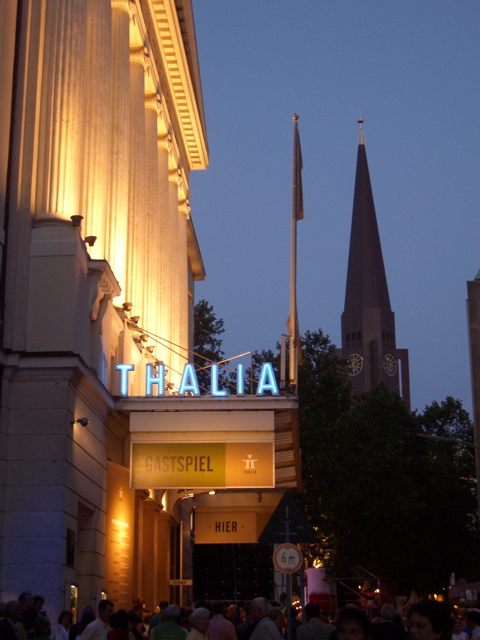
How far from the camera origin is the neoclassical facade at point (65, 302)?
1744 centimetres

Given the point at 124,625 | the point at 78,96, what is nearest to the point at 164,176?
the point at 78,96

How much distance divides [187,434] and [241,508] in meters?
10.1

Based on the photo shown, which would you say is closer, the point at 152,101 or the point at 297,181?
the point at 297,181

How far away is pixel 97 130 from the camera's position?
73.1 ft

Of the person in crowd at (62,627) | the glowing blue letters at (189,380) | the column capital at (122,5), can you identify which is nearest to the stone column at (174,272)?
the column capital at (122,5)

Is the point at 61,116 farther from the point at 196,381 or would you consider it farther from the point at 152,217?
the point at 152,217

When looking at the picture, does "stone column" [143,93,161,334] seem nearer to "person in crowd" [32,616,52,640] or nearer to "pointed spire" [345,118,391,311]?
"person in crowd" [32,616,52,640]

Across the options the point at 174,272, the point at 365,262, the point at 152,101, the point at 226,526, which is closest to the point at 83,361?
the point at 226,526

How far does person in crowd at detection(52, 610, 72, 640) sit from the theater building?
69.7 inches

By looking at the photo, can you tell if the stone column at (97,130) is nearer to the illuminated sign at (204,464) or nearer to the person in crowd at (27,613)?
the illuminated sign at (204,464)

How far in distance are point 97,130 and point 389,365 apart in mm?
126312

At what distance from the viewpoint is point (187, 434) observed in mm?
21344

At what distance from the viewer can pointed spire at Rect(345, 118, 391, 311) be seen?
496 feet

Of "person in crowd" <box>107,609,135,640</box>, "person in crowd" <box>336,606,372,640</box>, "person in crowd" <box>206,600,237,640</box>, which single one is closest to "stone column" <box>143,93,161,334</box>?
"person in crowd" <box>206,600,237,640</box>
